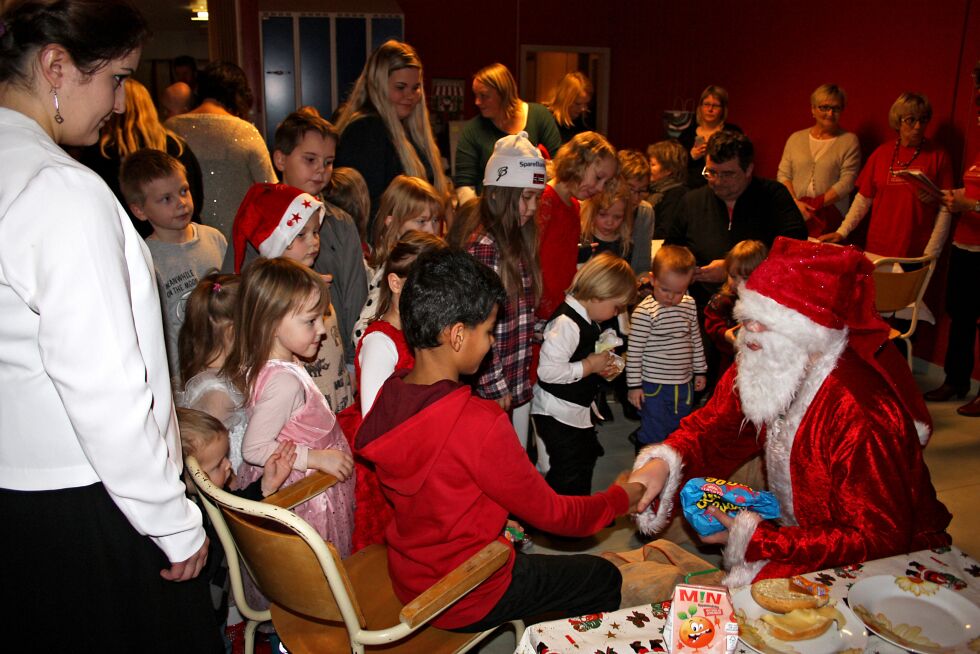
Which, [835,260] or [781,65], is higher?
[781,65]

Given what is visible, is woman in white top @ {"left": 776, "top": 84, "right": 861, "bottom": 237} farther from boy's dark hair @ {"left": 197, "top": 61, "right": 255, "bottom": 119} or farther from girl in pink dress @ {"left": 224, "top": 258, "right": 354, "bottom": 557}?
girl in pink dress @ {"left": 224, "top": 258, "right": 354, "bottom": 557}

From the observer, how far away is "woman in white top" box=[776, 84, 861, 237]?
17.9 ft

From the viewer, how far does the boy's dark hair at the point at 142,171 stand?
2.72m

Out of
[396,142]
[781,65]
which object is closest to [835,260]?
[396,142]

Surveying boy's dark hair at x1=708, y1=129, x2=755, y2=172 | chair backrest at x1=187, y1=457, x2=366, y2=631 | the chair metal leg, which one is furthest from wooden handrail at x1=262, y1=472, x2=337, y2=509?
boy's dark hair at x1=708, y1=129, x2=755, y2=172

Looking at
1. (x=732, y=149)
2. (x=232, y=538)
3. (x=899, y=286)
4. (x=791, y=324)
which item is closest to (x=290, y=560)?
(x=232, y=538)

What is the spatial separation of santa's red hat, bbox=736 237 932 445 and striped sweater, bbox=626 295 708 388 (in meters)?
1.48

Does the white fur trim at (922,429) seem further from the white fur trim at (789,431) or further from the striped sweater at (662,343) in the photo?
the striped sweater at (662,343)

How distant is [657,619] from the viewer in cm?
140

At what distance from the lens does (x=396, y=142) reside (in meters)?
3.51

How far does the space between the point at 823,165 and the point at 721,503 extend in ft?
14.8

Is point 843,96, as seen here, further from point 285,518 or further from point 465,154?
point 285,518

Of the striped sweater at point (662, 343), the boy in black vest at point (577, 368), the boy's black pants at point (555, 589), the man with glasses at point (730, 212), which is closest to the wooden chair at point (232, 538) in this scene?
the boy's black pants at point (555, 589)

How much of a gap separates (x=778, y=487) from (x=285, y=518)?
1.32 m
